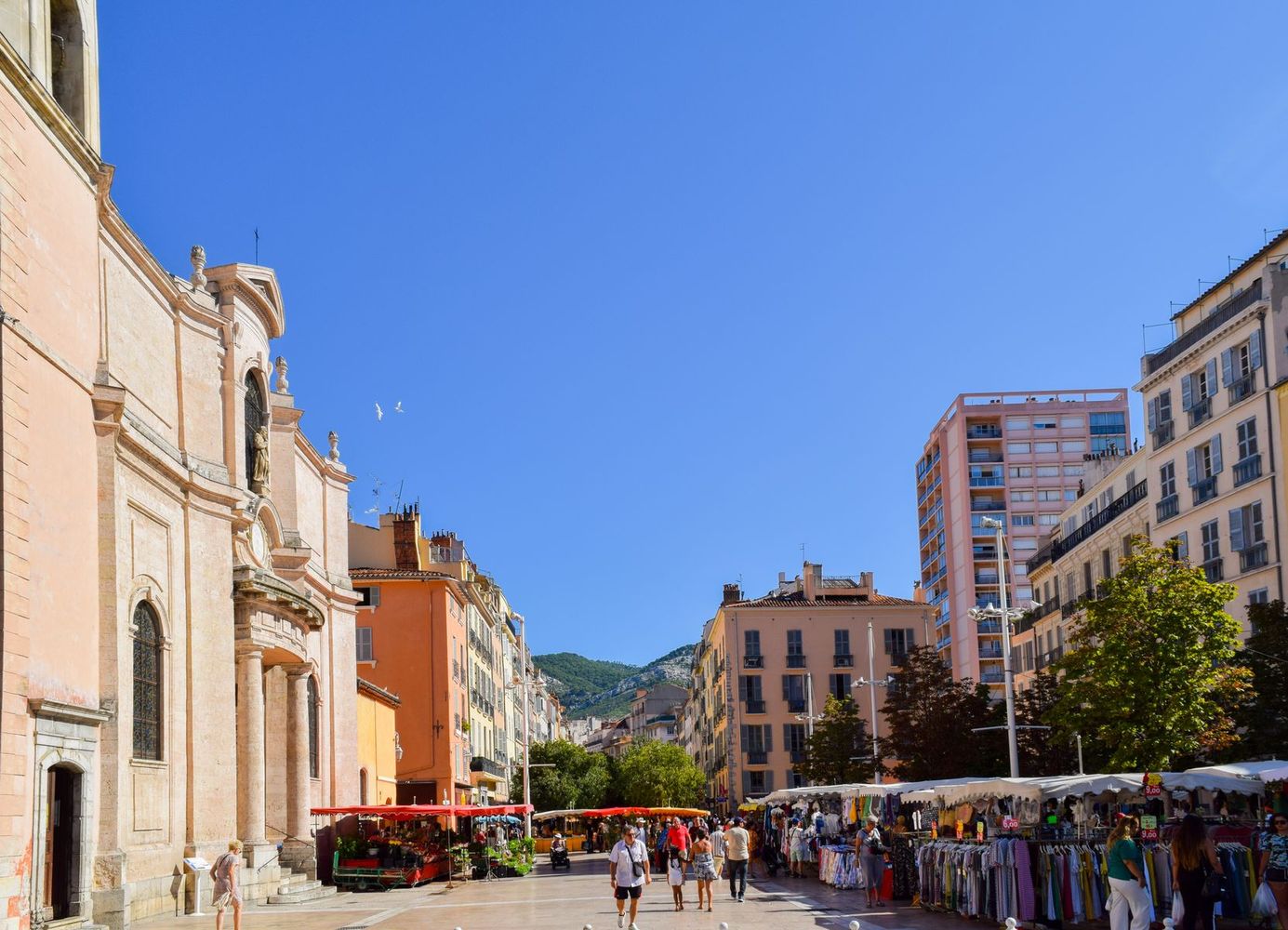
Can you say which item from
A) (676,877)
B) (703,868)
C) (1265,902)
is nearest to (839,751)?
(703,868)

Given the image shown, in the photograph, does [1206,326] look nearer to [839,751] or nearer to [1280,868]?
[839,751]

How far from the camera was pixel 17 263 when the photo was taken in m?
20.5

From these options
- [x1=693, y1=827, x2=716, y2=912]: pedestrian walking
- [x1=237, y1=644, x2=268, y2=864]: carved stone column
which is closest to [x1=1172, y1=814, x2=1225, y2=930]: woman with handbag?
[x1=693, y1=827, x2=716, y2=912]: pedestrian walking

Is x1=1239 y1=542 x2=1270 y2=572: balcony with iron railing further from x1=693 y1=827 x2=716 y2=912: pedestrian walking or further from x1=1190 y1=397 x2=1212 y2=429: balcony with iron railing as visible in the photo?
x1=693 y1=827 x2=716 y2=912: pedestrian walking

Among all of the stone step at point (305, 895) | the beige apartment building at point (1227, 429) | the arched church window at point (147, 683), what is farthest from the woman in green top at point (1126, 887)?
the beige apartment building at point (1227, 429)

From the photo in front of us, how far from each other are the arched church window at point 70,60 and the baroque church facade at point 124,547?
0.04 meters

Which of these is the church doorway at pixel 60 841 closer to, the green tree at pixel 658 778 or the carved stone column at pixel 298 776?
the carved stone column at pixel 298 776

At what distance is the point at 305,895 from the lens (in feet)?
108

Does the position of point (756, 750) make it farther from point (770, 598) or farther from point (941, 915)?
point (941, 915)

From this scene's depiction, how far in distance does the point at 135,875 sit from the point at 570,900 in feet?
30.7

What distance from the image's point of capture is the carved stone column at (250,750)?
31297mm

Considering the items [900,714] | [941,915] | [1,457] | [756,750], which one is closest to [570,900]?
[941,915]

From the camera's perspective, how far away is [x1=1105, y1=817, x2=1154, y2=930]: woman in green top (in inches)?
616

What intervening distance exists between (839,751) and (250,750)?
32.7 m
